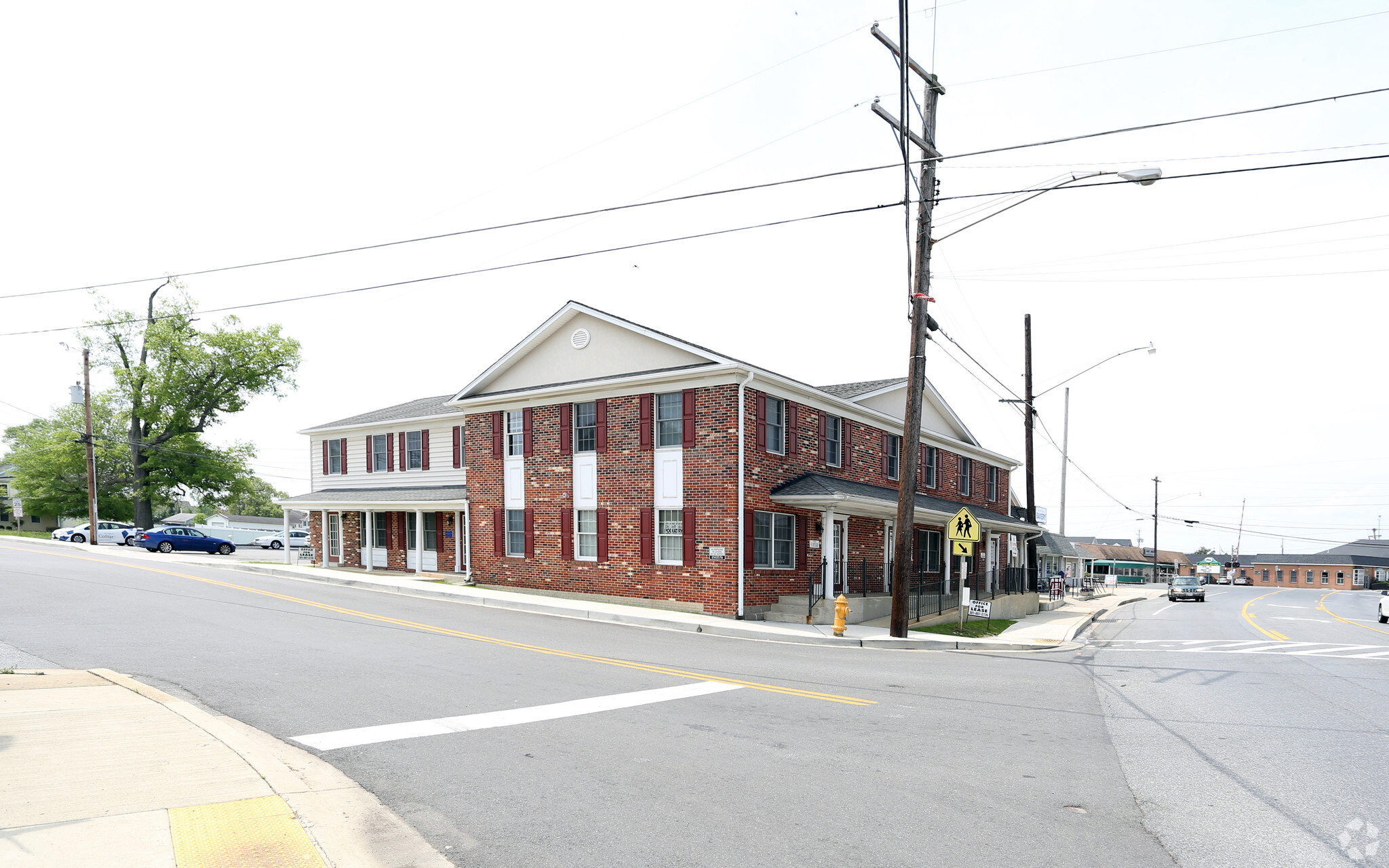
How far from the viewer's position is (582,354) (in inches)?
968

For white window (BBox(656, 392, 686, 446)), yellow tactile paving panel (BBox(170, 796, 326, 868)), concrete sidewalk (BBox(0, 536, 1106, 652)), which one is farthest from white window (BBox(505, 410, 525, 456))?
yellow tactile paving panel (BBox(170, 796, 326, 868))

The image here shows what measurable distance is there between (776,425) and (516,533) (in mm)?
8967

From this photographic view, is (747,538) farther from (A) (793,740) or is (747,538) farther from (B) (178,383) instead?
(B) (178,383)

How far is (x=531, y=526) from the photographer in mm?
25234

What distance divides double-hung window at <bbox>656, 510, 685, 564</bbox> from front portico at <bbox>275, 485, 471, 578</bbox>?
7.85 meters

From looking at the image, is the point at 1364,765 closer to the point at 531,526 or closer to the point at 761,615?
the point at 761,615

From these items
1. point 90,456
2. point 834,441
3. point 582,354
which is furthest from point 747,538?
point 90,456

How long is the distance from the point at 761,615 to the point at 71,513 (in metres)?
63.8

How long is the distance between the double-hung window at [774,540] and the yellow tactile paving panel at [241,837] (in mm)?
16601

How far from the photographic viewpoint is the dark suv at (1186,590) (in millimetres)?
47000

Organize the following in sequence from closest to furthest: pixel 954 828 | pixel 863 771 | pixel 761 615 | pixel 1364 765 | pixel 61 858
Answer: pixel 61 858, pixel 954 828, pixel 863 771, pixel 1364 765, pixel 761 615

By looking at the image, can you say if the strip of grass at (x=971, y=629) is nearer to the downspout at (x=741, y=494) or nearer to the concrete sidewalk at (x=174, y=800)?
the downspout at (x=741, y=494)

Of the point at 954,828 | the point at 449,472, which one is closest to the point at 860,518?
the point at 449,472

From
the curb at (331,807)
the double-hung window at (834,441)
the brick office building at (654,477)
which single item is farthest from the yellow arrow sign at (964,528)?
the curb at (331,807)
